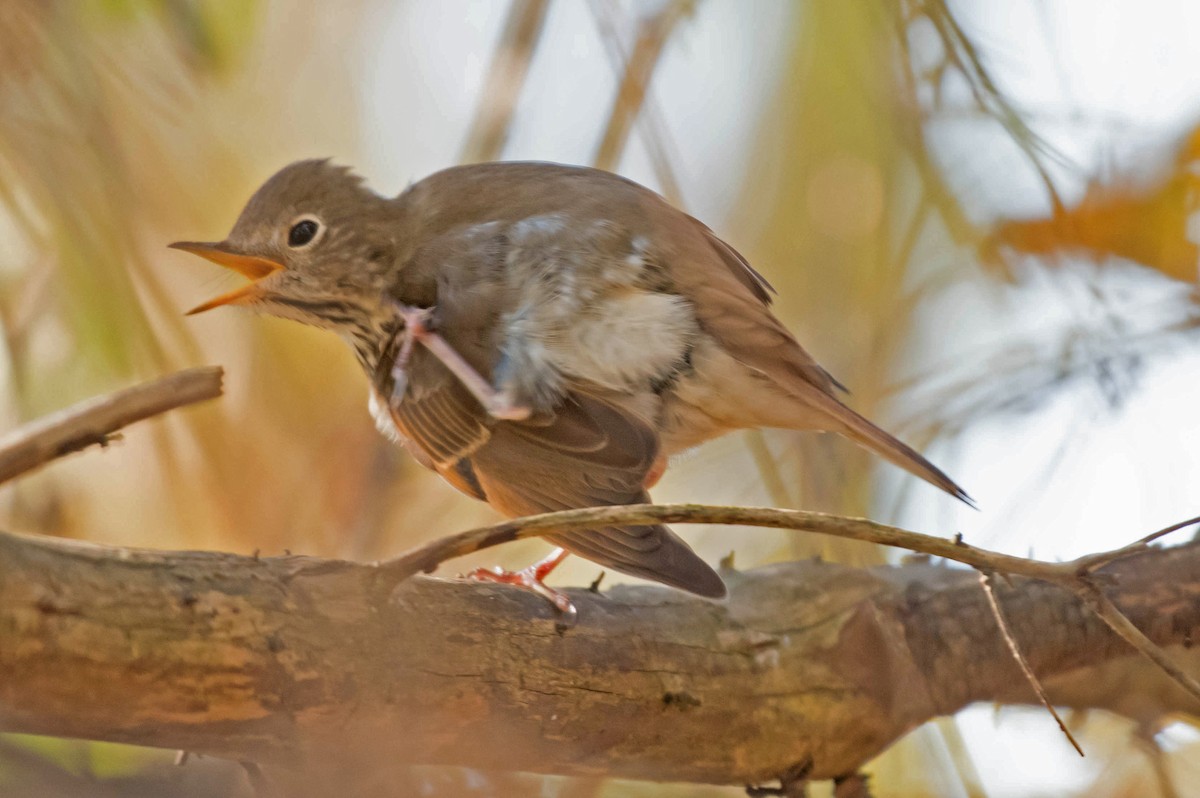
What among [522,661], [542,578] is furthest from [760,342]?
[522,661]

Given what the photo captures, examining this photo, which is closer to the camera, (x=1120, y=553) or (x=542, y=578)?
(x=1120, y=553)

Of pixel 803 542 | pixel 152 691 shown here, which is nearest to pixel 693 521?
pixel 152 691

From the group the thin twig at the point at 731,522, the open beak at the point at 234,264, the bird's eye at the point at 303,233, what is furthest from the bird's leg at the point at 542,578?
the bird's eye at the point at 303,233

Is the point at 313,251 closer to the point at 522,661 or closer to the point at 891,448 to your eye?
the point at 522,661

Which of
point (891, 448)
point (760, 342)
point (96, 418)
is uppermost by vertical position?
point (760, 342)

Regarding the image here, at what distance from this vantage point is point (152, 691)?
5.05 feet

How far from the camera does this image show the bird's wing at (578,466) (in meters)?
2.28

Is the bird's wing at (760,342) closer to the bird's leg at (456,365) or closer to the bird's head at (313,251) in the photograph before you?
the bird's leg at (456,365)

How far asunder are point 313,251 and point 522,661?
1530 millimetres

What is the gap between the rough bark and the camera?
1.53 meters

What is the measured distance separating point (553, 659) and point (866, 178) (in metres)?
2.06

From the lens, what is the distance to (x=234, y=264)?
2982 mm

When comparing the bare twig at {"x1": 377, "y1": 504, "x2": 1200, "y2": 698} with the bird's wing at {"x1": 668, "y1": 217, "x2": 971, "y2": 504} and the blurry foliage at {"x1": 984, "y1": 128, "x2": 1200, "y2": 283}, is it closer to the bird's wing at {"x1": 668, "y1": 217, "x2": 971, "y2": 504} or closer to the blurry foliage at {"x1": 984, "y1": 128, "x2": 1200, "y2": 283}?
the bird's wing at {"x1": 668, "y1": 217, "x2": 971, "y2": 504}

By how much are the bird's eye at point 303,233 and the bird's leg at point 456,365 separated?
0.47 meters
